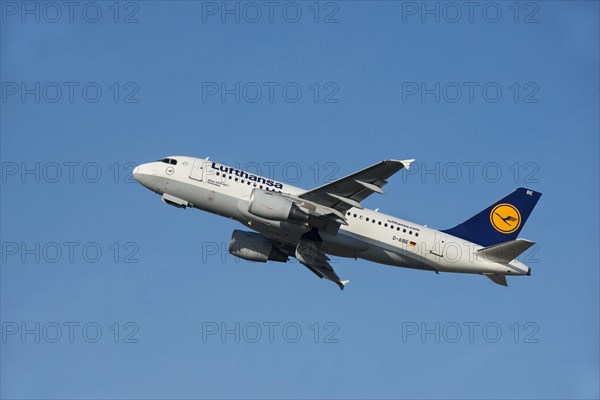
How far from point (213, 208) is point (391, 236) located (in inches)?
447

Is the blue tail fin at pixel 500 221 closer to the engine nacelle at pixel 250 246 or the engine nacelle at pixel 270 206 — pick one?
the engine nacelle at pixel 270 206

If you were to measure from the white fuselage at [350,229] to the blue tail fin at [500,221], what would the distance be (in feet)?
4.73

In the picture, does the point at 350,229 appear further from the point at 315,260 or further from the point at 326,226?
the point at 315,260

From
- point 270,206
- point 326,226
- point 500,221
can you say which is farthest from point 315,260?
point 500,221

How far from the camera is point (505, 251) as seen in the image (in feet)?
186

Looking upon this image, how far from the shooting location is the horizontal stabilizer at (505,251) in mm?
54938

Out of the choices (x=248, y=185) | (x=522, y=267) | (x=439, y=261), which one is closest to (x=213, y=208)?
(x=248, y=185)

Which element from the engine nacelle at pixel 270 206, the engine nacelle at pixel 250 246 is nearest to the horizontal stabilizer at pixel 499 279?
the engine nacelle at pixel 270 206

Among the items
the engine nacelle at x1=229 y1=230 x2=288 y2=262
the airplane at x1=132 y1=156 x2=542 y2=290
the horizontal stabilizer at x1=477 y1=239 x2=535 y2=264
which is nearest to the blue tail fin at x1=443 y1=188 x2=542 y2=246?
the airplane at x1=132 y1=156 x2=542 y2=290

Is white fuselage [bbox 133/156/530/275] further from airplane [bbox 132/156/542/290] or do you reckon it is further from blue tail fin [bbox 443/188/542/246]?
blue tail fin [bbox 443/188/542/246]

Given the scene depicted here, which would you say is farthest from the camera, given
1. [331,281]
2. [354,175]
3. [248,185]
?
[331,281]

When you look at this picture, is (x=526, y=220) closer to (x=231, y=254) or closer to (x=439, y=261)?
(x=439, y=261)

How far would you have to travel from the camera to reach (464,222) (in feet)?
198

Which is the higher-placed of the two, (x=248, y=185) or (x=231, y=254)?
(x=248, y=185)
